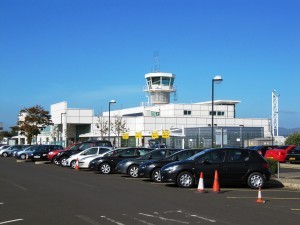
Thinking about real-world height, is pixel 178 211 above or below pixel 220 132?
below

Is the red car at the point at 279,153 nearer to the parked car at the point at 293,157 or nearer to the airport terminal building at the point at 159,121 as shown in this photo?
the parked car at the point at 293,157

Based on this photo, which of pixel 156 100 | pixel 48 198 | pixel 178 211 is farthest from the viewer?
pixel 156 100

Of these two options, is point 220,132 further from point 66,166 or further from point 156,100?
point 156,100

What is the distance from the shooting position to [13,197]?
13469 millimetres

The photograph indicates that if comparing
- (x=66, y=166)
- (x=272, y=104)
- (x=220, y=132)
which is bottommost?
(x=66, y=166)

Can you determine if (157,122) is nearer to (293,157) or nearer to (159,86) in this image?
(159,86)

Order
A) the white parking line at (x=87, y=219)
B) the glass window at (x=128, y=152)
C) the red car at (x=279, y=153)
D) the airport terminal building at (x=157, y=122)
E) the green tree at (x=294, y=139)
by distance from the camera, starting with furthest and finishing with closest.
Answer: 1. the airport terminal building at (x=157, y=122)
2. the green tree at (x=294, y=139)
3. the red car at (x=279, y=153)
4. the glass window at (x=128, y=152)
5. the white parking line at (x=87, y=219)

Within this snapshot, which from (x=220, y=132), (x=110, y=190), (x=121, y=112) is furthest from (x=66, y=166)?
(x=121, y=112)

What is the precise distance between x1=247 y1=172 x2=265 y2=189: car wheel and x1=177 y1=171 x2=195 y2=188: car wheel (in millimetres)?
2159

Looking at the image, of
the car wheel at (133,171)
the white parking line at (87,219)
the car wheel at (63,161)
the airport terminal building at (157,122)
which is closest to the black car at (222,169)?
the car wheel at (133,171)

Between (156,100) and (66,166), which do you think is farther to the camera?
(156,100)

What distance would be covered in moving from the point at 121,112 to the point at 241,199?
9292cm

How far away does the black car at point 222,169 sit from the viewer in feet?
55.4

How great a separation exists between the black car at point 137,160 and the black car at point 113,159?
1.71 m
